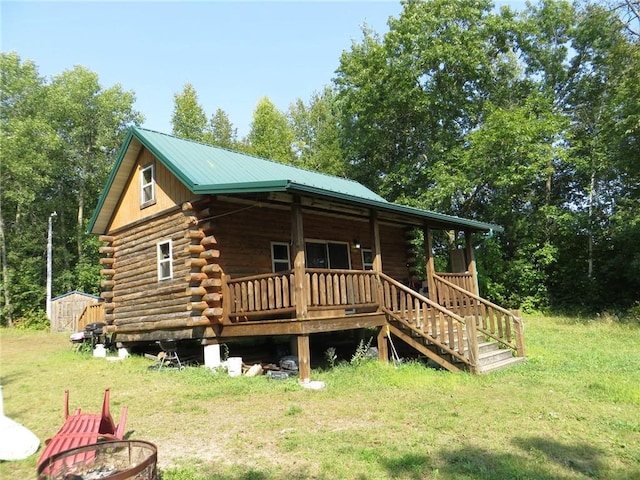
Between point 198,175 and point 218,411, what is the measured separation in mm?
6183

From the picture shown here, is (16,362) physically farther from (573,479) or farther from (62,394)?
(573,479)

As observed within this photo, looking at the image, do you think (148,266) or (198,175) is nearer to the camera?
(198,175)

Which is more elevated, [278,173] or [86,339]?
[278,173]

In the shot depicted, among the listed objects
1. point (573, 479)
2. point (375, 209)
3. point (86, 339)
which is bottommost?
point (573, 479)

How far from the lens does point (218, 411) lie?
25.2 feet

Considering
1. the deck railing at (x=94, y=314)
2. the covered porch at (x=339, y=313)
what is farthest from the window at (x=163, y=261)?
the deck railing at (x=94, y=314)

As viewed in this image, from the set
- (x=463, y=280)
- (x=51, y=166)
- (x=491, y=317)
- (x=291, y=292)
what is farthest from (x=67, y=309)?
(x=491, y=317)

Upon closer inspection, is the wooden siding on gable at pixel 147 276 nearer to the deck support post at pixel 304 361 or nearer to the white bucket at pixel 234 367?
the white bucket at pixel 234 367

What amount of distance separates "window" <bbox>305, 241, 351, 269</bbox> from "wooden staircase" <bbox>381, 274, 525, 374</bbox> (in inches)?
129

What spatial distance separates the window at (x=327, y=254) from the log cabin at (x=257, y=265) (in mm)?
41

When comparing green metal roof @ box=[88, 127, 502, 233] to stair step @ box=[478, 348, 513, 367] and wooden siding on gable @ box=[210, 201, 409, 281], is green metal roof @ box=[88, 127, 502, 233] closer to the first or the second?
wooden siding on gable @ box=[210, 201, 409, 281]

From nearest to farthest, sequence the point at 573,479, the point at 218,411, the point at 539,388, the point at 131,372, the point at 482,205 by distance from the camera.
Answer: the point at 573,479 → the point at 218,411 → the point at 539,388 → the point at 131,372 → the point at 482,205

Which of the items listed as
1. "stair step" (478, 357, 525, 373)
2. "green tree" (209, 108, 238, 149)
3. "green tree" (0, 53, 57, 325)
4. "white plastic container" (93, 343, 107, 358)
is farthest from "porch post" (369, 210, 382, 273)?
"green tree" (209, 108, 238, 149)

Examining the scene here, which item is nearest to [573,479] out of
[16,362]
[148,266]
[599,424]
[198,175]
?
[599,424]
